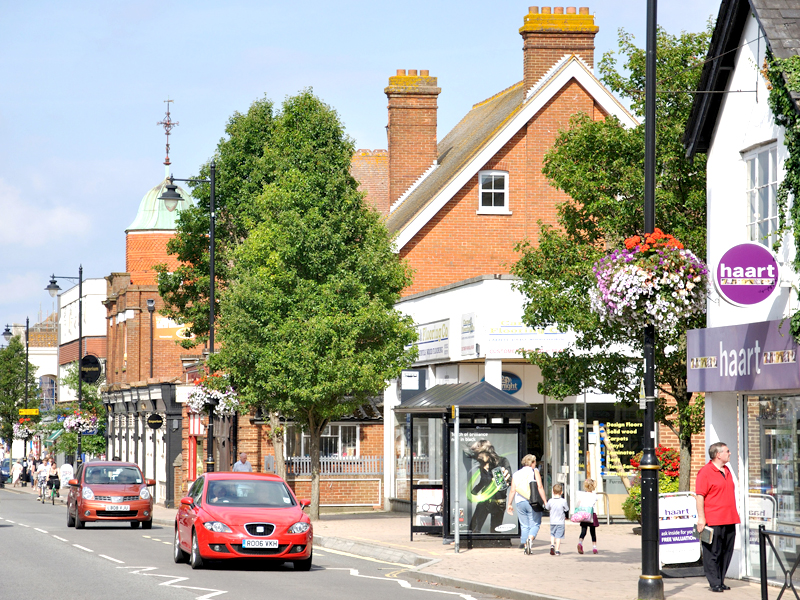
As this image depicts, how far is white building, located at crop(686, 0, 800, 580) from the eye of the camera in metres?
14.2

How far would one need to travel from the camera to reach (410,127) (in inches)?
1566

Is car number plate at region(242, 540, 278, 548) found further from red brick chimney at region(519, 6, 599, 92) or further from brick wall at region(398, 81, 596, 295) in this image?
red brick chimney at region(519, 6, 599, 92)

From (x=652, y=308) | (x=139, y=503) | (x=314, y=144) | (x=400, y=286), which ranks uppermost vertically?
(x=314, y=144)

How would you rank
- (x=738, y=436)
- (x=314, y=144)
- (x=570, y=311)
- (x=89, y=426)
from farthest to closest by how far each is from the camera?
(x=89, y=426) < (x=314, y=144) < (x=570, y=311) < (x=738, y=436)

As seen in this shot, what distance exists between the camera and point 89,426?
181ft

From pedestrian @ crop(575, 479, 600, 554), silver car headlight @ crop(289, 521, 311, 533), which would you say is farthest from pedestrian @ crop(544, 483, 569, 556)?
silver car headlight @ crop(289, 521, 311, 533)

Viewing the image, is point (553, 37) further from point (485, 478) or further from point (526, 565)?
point (526, 565)

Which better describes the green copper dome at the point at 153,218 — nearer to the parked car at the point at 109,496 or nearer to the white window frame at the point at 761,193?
the parked car at the point at 109,496

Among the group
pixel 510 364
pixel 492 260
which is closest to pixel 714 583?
pixel 510 364

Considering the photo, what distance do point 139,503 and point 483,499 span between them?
11437 mm

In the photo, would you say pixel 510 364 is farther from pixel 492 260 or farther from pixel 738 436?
pixel 738 436

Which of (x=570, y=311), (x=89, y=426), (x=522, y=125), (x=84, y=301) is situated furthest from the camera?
(x=84, y=301)

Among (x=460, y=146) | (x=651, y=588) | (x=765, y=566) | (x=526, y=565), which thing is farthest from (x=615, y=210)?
(x=460, y=146)

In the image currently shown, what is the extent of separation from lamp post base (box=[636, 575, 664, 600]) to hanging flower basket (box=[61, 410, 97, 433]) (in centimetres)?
4481
